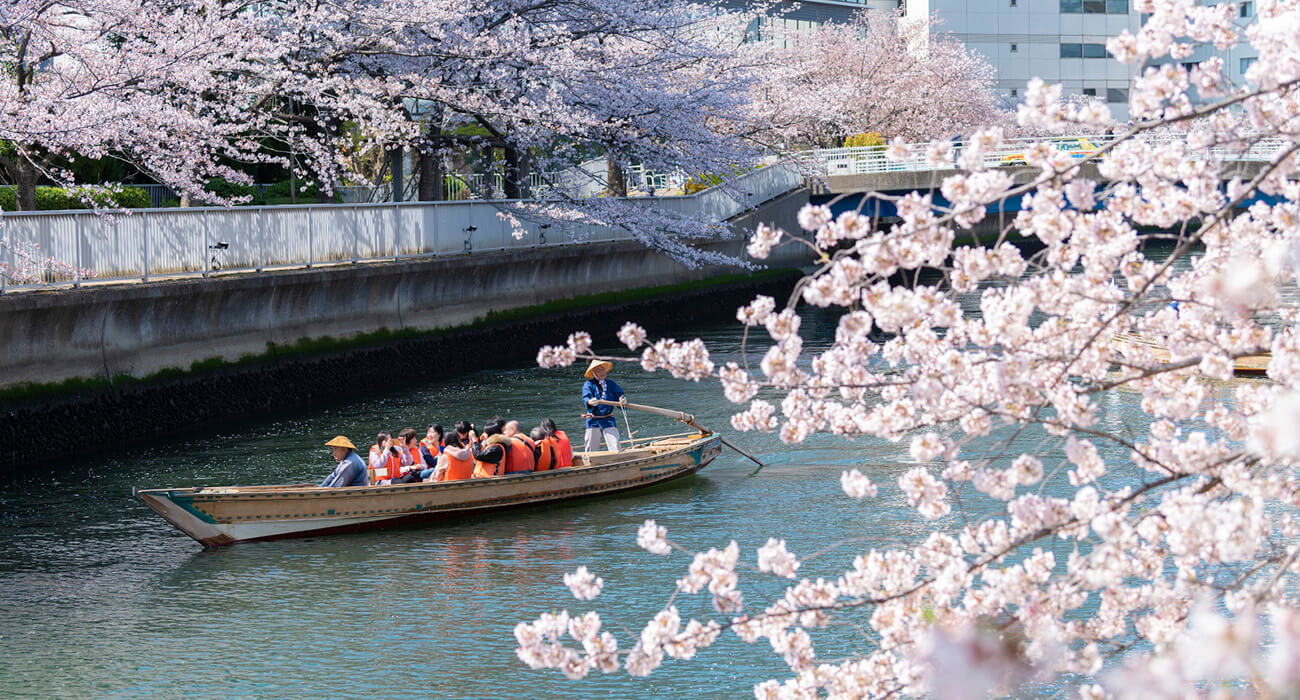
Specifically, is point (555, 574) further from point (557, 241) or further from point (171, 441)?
point (557, 241)

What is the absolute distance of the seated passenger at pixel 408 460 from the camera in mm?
15461

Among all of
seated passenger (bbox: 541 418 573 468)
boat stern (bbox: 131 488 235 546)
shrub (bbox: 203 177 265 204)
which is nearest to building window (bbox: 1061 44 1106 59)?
shrub (bbox: 203 177 265 204)

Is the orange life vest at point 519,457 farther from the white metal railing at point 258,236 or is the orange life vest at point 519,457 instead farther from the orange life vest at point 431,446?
the white metal railing at point 258,236

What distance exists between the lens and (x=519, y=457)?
51.6ft

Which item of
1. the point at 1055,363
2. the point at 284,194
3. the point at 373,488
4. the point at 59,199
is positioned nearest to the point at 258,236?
the point at 59,199

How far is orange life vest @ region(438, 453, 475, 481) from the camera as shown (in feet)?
50.2

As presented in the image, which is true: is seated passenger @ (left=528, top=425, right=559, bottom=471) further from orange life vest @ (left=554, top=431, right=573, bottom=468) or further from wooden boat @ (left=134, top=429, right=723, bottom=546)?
wooden boat @ (left=134, top=429, right=723, bottom=546)

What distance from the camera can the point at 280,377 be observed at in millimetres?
23234

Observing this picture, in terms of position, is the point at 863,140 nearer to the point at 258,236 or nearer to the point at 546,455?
the point at 258,236

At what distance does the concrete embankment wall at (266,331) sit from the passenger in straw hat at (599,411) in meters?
7.08

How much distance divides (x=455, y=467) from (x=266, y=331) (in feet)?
29.7

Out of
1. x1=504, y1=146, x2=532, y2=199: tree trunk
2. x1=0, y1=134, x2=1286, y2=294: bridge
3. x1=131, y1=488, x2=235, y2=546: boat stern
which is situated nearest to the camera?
x1=131, y1=488, x2=235, y2=546: boat stern

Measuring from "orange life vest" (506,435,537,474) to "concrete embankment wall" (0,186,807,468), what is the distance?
22.8 feet

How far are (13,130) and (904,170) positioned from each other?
31.8 meters
